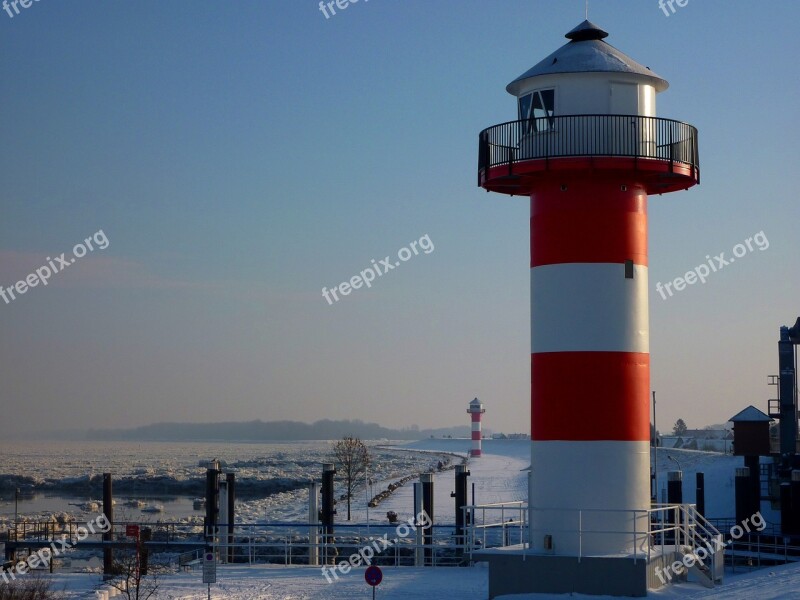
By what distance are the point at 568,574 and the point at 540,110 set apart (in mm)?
9007

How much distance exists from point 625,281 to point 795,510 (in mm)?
20298

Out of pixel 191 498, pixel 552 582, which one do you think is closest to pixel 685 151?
pixel 552 582

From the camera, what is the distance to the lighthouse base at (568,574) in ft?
72.1

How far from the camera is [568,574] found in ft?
73.2

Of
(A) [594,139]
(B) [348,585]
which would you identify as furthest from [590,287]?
(B) [348,585]

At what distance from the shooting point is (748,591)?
2020 cm

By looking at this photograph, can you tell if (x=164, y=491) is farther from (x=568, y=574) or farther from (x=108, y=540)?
(x=568, y=574)

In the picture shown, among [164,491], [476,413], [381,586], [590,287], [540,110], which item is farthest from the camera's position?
[476,413]

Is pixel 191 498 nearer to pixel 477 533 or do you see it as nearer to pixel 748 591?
pixel 477 533

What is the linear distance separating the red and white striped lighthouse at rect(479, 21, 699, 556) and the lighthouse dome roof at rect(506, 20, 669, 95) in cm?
4

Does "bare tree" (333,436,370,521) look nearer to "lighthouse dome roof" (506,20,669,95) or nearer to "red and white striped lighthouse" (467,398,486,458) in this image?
"red and white striped lighthouse" (467,398,486,458)

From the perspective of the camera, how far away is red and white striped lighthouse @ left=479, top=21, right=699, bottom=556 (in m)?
22.6

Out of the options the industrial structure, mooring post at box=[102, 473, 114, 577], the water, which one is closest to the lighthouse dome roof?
mooring post at box=[102, 473, 114, 577]

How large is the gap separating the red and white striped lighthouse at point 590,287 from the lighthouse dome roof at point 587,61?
41 millimetres
